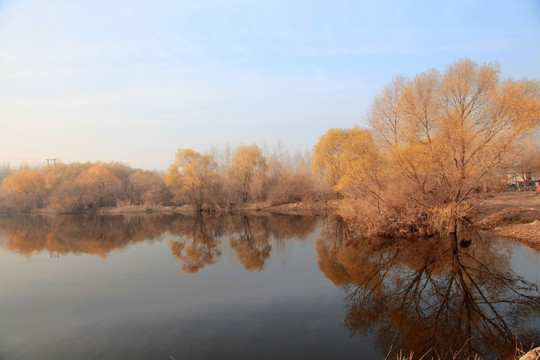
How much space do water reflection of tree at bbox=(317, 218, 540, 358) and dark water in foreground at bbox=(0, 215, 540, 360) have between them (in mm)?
32

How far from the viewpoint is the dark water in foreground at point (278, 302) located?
20.0 feet

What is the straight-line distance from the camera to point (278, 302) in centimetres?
841

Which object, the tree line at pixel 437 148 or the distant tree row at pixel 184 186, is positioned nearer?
the tree line at pixel 437 148

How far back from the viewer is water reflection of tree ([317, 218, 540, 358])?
5938 mm

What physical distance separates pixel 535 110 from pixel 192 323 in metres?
13.5

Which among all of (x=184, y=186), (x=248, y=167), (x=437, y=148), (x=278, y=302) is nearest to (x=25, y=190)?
(x=184, y=186)

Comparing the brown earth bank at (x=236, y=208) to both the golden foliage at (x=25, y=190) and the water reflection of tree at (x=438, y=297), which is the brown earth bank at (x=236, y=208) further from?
the water reflection of tree at (x=438, y=297)

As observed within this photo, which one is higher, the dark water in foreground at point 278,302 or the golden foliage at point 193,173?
the golden foliage at point 193,173

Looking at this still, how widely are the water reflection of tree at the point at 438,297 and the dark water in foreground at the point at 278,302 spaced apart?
0.03m

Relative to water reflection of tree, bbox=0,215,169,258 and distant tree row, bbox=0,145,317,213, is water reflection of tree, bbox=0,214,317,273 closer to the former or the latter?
water reflection of tree, bbox=0,215,169,258

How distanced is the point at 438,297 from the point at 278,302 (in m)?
4.16

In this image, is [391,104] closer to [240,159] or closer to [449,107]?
[449,107]

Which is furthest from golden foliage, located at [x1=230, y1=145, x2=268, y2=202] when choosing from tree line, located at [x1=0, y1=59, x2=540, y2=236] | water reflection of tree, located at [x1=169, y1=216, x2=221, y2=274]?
tree line, located at [x1=0, y1=59, x2=540, y2=236]

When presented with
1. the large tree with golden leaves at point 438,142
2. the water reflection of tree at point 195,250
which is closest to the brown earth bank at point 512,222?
the large tree with golden leaves at point 438,142
